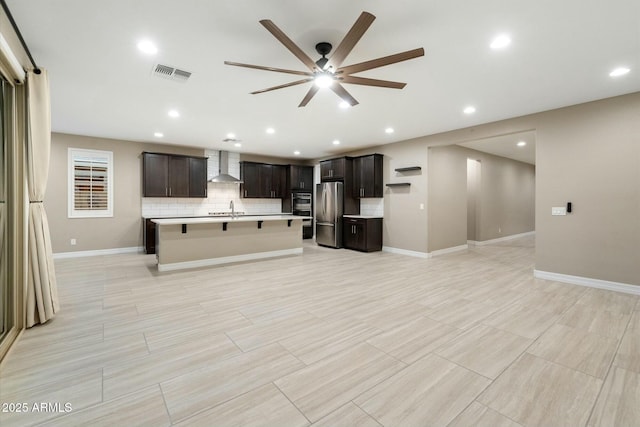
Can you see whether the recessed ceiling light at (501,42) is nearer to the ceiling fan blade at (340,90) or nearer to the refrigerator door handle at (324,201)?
the ceiling fan blade at (340,90)

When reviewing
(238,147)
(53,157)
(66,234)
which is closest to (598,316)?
(238,147)

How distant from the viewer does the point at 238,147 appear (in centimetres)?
759

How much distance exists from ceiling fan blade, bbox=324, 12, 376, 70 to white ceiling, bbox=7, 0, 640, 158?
0.90 ft

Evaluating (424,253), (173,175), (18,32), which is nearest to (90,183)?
(173,175)

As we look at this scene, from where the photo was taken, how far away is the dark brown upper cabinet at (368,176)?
23.1 feet

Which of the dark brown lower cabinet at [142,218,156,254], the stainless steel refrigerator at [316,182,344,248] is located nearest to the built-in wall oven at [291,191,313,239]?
the stainless steel refrigerator at [316,182,344,248]

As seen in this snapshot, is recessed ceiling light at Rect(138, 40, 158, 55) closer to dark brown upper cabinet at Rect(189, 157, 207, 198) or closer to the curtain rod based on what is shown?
the curtain rod

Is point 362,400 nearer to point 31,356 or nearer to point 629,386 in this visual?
point 629,386

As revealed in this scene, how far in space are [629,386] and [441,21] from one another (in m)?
3.03

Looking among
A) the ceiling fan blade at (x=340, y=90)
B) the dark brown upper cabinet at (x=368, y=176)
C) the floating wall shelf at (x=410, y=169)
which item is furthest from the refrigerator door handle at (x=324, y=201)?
the ceiling fan blade at (x=340, y=90)

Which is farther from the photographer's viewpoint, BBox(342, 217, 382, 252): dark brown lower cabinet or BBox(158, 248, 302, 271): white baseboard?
BBox(342, 217, 382, 252): dark brown lower cabinet

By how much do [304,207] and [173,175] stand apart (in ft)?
13.1

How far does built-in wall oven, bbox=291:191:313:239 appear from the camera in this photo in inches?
360

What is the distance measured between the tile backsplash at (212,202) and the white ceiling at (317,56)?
257 centimetres
